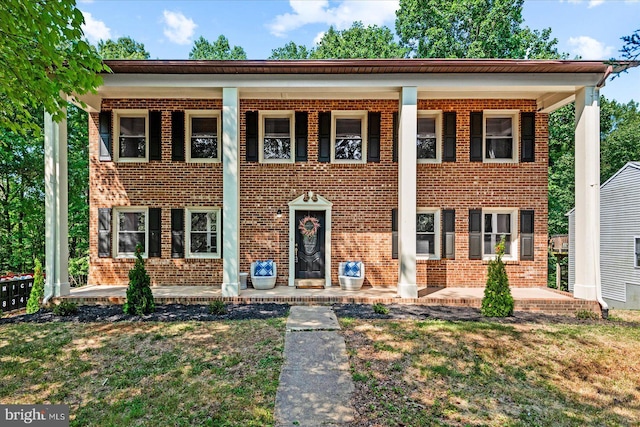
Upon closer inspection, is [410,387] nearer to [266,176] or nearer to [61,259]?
[266,176]

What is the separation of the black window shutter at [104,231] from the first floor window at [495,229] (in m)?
10.4

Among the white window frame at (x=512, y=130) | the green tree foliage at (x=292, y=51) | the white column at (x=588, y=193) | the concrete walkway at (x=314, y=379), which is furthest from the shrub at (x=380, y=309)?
the green tree foliage at (x=292, y=51)

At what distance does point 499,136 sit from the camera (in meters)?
9.23

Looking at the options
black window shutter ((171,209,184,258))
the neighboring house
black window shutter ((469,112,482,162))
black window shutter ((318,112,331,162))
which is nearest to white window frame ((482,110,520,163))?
black window shutter ((469,112,482,162))

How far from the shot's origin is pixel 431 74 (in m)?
7.45

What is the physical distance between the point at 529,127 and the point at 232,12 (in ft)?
35.5

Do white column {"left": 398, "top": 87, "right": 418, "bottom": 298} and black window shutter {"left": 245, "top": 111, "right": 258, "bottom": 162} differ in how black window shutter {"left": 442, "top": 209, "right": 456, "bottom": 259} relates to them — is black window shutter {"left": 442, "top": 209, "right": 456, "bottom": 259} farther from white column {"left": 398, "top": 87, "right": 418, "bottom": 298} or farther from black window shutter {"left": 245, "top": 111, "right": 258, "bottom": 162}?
black window shutter {"left": 245, "top": 111, "right": 258, "bottom": 162}

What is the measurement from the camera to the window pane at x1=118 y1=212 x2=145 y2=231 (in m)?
9.27

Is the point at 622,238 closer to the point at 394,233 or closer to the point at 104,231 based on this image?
the point at 394,233

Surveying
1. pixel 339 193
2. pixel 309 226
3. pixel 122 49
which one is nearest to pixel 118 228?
pixel 309 226

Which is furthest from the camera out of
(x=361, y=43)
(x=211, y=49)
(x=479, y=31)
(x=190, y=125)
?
(x=211, y=49)

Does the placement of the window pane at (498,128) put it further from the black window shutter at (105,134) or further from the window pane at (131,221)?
the black window shutter at (105,134)

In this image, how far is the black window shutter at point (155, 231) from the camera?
9109 millimetres

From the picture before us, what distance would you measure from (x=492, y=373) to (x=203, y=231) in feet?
24.9
